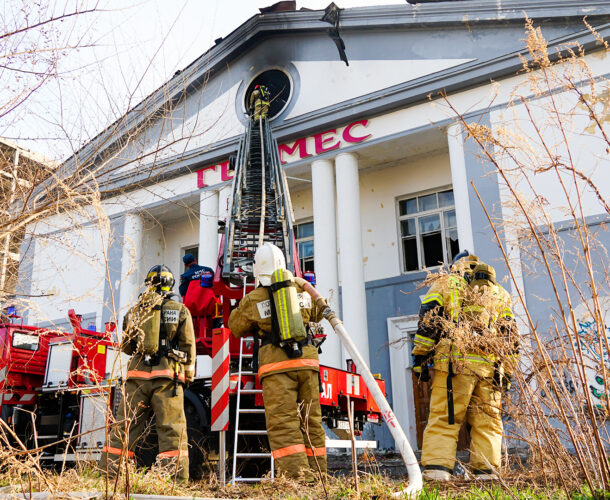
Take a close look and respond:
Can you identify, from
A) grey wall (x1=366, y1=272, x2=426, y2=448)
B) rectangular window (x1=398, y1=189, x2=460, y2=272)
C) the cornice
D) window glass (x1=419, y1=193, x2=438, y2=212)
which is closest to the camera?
the cornice

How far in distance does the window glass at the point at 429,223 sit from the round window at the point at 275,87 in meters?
4.21

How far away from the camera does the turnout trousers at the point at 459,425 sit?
13.9ft

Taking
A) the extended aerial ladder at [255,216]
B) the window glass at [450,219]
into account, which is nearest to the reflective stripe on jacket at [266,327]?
the extended aerial ladder at [255,216]

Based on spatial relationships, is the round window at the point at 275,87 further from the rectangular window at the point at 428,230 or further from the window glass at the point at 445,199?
the window glass at the point at 445,199

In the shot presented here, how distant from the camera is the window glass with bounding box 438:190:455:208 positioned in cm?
1269

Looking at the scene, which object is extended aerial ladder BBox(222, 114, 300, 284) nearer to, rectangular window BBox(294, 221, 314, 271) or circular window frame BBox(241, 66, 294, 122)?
circular window frame BBox(241, 66, 294, 122)

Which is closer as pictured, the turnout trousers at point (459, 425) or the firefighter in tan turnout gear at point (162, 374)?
the turnout trousers at point (459, 425)

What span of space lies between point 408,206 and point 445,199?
863mm

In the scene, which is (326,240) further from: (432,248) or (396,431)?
(396,431)

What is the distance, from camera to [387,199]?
13.3 metres

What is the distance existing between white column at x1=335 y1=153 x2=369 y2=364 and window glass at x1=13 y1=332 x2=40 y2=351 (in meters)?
5.61

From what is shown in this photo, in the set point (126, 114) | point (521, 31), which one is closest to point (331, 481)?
point (126, 114)

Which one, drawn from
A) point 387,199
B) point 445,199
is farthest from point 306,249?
point 445,199

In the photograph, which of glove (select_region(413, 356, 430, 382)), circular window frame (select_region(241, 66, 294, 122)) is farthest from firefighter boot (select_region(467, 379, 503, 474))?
circular window frame (select_region(241, 66, 294, 122))
